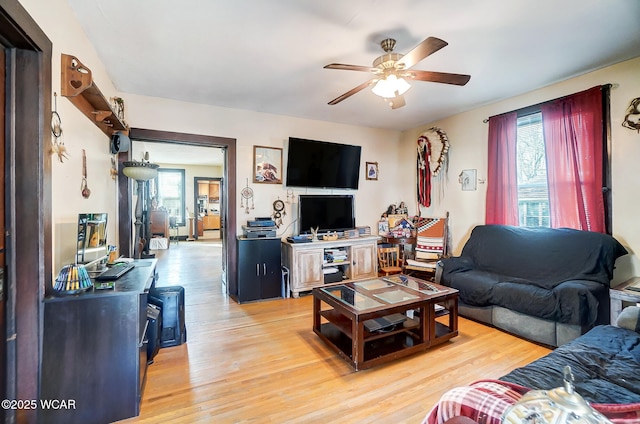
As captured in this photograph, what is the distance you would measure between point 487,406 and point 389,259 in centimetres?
388

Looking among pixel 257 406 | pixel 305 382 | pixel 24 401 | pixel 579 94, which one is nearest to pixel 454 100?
pixel 579 94

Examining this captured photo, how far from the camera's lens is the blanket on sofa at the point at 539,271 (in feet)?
7.70

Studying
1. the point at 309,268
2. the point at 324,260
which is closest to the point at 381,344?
the point at 309,268

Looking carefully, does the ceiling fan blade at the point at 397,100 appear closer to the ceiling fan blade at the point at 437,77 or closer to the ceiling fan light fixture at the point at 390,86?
the ceiling fan light fixture at the point at 390,86

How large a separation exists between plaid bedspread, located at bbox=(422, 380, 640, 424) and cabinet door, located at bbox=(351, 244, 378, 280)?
328cm

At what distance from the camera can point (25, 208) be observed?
1.43m

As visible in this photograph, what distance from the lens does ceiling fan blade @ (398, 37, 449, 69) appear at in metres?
1.73

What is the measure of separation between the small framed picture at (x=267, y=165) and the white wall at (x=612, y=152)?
2.59 metres

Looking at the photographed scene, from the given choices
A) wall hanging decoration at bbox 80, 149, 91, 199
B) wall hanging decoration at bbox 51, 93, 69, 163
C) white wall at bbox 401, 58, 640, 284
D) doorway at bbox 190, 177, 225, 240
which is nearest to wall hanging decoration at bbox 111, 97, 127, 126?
wall hanging decoration at bbox 80, 149, 91, 199

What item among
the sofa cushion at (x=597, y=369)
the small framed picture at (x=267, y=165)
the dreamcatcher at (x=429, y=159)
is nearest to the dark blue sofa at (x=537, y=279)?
the sofa cushion at (x=597, y=369)

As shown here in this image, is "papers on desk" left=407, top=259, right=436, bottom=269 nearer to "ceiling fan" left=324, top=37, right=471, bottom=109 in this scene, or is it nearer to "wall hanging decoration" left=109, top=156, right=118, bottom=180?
"ceiling fan" left=324, top=37, right=471, bottom=109

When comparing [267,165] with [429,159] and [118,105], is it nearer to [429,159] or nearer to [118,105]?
[118,105]

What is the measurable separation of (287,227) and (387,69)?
8.82ft

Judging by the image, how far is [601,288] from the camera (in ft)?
7.81
